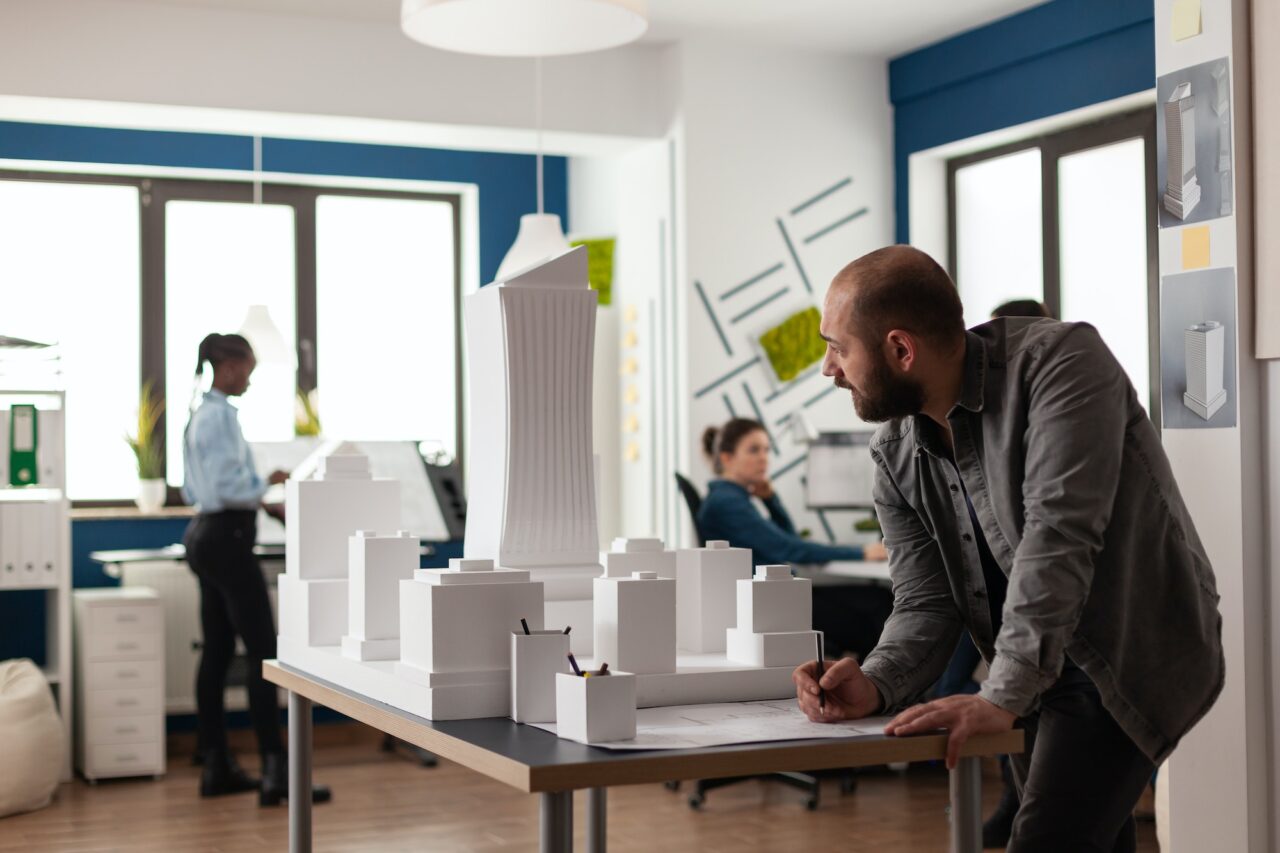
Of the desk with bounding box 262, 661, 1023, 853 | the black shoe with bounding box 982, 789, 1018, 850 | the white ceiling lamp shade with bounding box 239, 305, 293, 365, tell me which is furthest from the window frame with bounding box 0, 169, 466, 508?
the desk with bounding box 262, 661, 1023, 853

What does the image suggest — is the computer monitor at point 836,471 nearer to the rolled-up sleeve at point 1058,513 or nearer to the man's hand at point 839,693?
the man's hand at point 839,693

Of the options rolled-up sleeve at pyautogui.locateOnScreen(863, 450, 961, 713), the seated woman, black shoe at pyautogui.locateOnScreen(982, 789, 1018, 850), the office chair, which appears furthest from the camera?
the seated woman

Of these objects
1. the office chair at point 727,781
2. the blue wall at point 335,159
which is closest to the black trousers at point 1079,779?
the office chair at point 727,781

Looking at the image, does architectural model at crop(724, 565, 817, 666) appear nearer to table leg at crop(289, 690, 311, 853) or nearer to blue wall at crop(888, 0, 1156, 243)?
table leg at crop(289, 690, 311, 853)

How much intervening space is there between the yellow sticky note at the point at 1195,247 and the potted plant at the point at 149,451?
4.45m

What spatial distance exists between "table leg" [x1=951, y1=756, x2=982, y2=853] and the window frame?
5.10 m

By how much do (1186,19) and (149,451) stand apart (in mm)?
4570

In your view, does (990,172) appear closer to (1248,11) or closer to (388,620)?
(1248,11)

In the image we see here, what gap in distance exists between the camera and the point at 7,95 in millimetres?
5020

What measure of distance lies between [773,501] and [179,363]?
2.75 meters

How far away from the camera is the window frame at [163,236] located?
6.37 meters

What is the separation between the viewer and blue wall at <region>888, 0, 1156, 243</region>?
502cm

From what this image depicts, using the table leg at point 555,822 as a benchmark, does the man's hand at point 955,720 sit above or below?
above

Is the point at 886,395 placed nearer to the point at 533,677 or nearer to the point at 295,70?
the point at 533,677
